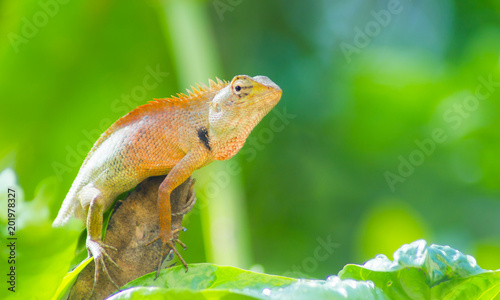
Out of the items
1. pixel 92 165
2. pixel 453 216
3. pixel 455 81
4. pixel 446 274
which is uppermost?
pixel 455 81

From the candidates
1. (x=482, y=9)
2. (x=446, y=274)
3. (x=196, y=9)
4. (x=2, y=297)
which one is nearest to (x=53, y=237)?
(x=2, y=297)

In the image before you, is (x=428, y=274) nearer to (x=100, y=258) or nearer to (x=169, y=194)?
(x=169, y=194)

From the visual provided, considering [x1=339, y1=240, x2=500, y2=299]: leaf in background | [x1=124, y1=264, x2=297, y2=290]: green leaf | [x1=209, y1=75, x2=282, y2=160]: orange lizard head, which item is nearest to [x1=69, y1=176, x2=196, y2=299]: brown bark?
[x1=124, y1=264, x2=297, y2=290]: green leaf

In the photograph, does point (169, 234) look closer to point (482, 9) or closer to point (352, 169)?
point (352, 169)

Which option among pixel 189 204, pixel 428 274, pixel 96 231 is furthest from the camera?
pixel 189 204

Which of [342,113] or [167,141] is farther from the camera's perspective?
[342,113]

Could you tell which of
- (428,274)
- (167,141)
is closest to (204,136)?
(167,141)

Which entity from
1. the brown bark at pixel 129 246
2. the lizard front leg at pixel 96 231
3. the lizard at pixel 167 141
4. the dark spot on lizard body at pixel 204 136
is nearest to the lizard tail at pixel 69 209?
the lizard at pixel 167 141

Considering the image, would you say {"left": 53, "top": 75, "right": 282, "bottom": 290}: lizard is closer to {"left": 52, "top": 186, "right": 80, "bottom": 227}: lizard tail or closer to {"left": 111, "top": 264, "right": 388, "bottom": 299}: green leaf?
{"left": 52, "top": 186, "right": 80, "bottom": 227}: lizard tail
